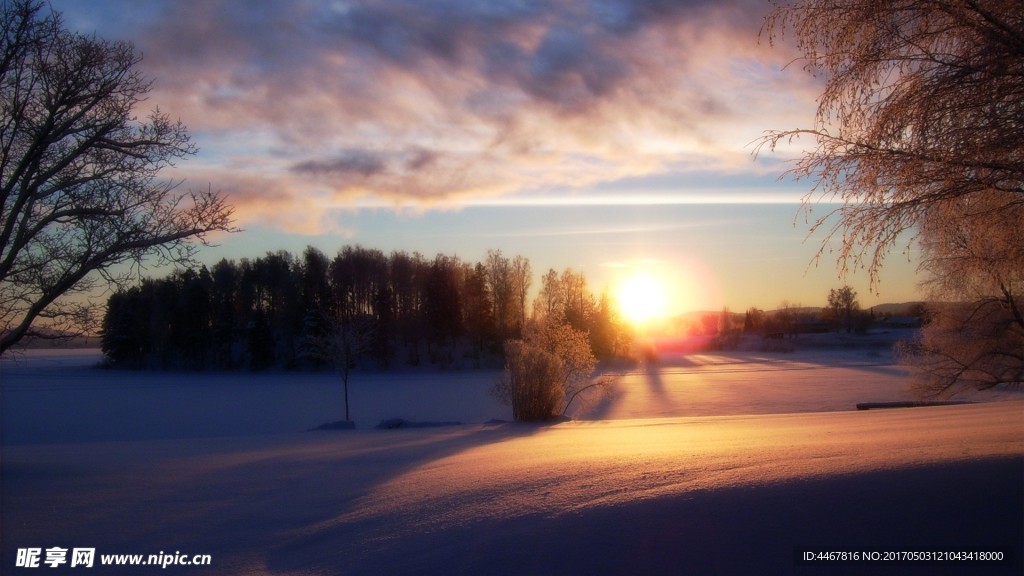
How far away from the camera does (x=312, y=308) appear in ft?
243

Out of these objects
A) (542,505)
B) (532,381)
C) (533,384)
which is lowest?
(533,384)

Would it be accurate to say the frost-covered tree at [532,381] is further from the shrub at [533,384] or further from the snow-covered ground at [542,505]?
the snow-covered ground at [542,505]

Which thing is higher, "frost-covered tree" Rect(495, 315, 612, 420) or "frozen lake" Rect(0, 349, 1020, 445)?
"frost-covered tree" Rect(495, 315, 612, 420)

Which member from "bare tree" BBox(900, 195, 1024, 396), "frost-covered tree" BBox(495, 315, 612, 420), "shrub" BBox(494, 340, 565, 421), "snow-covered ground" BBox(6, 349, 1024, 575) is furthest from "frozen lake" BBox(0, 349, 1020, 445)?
"snow-covered ground" BBox(6, 349, 1024, 575)

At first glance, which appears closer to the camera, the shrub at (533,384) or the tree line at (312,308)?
the shrub at (533,384)

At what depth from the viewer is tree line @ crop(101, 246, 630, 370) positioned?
263ft

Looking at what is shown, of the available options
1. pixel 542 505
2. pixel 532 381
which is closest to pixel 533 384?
pixel 532 381

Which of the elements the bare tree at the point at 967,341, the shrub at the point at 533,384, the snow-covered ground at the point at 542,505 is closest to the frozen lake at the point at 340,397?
the bare tree at the point at 967,341

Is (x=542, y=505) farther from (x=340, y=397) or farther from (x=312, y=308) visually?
(x=312, y=308)

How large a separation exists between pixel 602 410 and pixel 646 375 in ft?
104

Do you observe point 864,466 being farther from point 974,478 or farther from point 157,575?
point 157,575

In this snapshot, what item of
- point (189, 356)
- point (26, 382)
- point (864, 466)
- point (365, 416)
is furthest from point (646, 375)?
point (864, 466)

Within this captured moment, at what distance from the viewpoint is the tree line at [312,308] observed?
80.1 metres

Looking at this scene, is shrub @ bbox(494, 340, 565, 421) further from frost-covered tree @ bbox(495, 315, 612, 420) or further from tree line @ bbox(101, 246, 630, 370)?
tree line @ bbox(101, 246, 630, 370)
